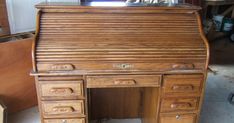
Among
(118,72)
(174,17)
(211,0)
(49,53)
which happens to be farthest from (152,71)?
(211,0)

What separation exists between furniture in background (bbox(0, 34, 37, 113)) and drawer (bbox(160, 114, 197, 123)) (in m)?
1.29

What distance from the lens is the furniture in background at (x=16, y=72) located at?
80.8 inches

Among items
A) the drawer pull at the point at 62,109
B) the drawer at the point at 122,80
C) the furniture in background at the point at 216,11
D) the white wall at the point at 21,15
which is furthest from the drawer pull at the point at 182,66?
the furniture in background at the point at 216,11

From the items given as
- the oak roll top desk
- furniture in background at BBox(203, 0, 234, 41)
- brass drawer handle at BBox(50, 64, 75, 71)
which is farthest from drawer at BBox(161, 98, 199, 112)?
furniture in background at BBox(203, 0, 234, 41)

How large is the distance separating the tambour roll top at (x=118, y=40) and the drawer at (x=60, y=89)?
10 cm

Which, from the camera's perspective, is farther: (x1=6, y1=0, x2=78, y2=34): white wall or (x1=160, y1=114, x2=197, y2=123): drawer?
(x1=6, y1=0, x2=78, y2=34): white wall

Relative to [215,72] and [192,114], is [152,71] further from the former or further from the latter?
[215,72]

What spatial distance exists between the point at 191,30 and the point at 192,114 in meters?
0.60

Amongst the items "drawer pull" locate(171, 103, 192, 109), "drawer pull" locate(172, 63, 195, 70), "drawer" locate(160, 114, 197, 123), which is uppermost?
"drawer pull" locate(172, 63, 195, 70)

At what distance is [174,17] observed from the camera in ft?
5.49

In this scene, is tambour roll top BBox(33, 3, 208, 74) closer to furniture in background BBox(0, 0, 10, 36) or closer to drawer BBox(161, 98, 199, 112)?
drawer BBox(161, 98, 199, 112)

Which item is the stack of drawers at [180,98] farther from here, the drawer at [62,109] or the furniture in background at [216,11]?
the furniture in background at [216,11]

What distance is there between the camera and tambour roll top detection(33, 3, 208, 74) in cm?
149

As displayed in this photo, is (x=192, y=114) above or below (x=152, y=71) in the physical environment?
below
